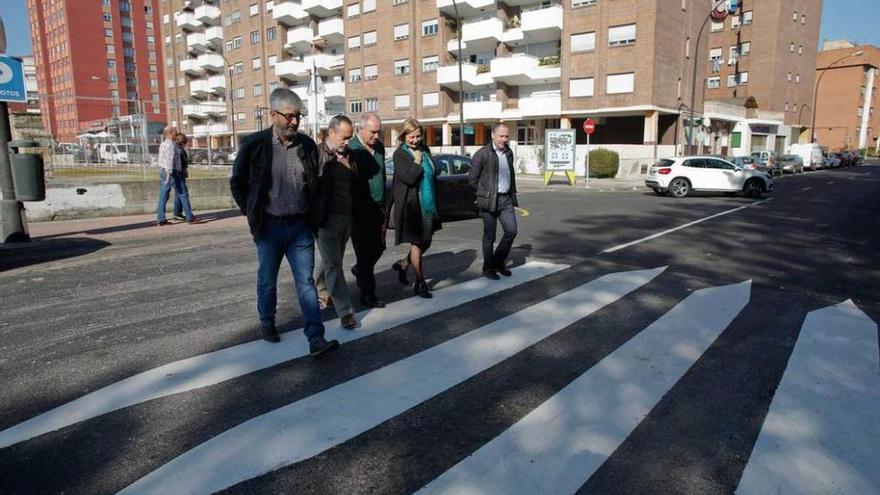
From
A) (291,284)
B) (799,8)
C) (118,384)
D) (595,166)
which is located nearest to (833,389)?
(118,384)

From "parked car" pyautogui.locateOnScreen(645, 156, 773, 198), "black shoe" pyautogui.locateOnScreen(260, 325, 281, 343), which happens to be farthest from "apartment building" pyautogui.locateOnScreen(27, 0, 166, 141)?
"black shoe" pyautogui.locateOnScreen(260, 325, 281, 343)

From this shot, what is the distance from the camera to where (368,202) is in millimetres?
4957

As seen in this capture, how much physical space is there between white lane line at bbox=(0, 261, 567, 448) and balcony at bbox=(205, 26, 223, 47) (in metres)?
68.0

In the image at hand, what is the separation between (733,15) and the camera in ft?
175

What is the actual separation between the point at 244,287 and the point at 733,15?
60.2 metres

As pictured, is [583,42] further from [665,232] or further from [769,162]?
[665,232]

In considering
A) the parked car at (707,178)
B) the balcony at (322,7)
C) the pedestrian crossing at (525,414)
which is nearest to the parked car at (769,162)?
the parked car at (707,178)

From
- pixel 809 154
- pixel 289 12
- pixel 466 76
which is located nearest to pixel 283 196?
pixel 466 76

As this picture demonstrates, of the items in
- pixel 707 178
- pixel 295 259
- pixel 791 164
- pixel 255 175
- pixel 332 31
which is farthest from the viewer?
pixel 332 31

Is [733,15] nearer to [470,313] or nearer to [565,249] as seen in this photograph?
[565,249]

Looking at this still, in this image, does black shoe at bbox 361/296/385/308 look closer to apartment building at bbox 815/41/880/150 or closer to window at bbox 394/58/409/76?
window at bbox 394/58/409/76

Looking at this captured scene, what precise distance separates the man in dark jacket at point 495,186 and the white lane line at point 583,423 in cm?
210

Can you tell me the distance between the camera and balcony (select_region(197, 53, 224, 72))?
210 ft

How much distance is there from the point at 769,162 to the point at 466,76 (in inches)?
798
